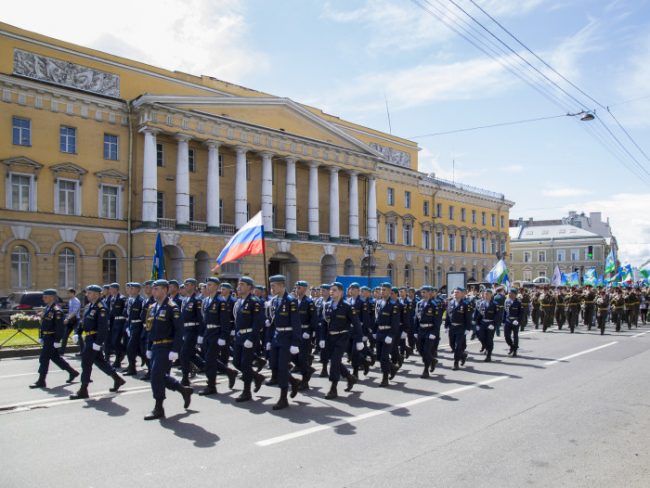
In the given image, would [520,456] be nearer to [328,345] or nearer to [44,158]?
[328,345]

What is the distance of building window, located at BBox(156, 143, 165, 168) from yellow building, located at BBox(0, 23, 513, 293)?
0.27 feet

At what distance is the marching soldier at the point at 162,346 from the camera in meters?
8.42

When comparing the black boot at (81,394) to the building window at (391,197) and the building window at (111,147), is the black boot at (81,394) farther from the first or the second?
the building window at (391,197)

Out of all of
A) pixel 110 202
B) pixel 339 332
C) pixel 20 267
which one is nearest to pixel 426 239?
pixel 110 202

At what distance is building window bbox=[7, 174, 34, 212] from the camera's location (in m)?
31.1

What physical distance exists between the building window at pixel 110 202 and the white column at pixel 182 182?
3.65 m

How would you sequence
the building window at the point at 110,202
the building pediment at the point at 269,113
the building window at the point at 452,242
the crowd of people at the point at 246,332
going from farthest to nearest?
the building window at the point at 452,242
the building pediment at the point at 269,113
the building window at the point at 110,202
the crowd of people at the point at 246,332

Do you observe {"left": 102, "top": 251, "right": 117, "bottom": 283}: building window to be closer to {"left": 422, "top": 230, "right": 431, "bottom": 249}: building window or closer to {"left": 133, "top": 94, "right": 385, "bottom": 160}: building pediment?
{"left": 133, "top": 94, "right": 385, "bottom": 160}: building pediment

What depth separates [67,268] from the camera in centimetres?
3300

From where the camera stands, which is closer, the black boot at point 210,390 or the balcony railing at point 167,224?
the black boot at point 210,390

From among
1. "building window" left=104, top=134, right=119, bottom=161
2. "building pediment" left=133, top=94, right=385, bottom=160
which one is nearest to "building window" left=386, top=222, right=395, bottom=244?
"building pediment" left=133, top=94, right=385, bottom=160

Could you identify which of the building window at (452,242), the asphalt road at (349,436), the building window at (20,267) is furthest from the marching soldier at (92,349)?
the building window at (452,242)

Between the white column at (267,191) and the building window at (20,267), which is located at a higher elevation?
the white column at (267,191)

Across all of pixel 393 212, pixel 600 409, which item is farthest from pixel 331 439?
pixel 393 212
